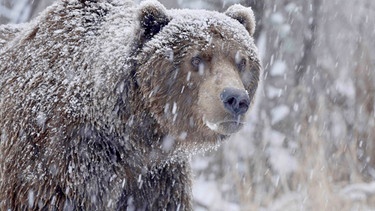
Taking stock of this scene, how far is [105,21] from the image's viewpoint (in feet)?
13.8

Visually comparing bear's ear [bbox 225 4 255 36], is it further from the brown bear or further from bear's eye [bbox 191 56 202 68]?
bear's eye [bbox 191 56 202 68]

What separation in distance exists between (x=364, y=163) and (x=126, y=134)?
4.82 meters

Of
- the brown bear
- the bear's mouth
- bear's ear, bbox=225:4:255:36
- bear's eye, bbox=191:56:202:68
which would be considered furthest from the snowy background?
bear's eye, bbox=191:56:202:68

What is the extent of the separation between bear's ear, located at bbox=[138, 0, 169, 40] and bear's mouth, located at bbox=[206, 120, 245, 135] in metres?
0.59

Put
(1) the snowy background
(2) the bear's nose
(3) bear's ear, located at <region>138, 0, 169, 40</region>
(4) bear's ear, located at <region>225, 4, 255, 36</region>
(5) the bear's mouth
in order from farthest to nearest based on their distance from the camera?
(1) the snowy background < (4) bear's ear, located at <region>225, 4, 255, 36</region> < (3) bear's ear, located at <region>138, 0, 169, 40</region> < (5) the bear's mouth < (2) the bear's nose

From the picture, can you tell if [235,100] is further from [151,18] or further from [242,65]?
[151,18]

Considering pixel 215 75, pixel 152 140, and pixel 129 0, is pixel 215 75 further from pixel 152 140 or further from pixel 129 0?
pixel 129 0

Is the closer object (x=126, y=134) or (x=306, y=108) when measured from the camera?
(x=126, y=134)

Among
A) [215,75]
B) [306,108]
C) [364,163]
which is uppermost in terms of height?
[215,75]

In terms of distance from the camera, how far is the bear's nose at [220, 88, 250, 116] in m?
3.57

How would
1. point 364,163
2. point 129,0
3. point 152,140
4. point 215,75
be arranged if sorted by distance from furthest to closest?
point 364,163 → point 129,0 → point 152,140 → point 215,75

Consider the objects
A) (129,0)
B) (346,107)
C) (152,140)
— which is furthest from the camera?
(346,107)

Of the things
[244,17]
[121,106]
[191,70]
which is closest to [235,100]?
[191,70]

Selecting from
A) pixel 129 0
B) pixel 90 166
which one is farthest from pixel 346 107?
pixel 90 166
